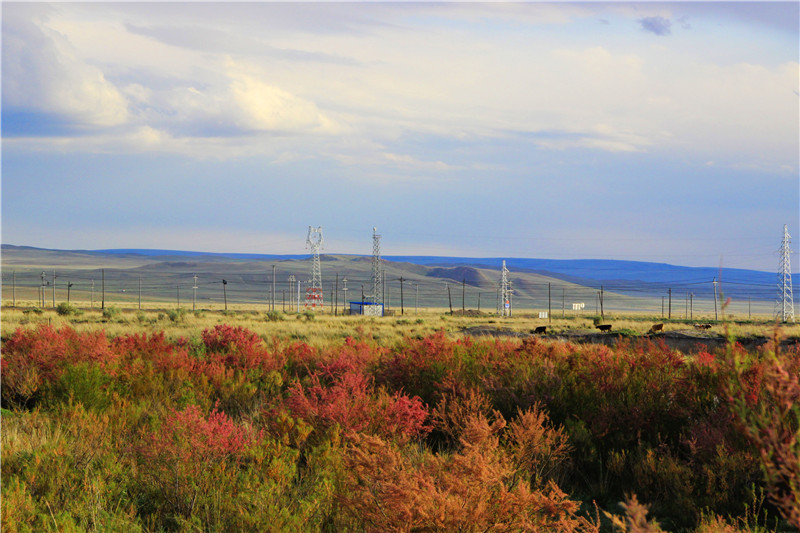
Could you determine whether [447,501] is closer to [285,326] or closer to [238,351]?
[238,351]

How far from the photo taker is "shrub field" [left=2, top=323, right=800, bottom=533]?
4.29m

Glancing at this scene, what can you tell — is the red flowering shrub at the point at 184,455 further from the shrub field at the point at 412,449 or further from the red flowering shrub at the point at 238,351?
the red flowering shrub at the point at 238,351

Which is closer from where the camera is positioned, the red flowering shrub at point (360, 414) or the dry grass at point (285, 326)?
the red flowering shrub at point (360, 414)

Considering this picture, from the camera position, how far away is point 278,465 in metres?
5.89

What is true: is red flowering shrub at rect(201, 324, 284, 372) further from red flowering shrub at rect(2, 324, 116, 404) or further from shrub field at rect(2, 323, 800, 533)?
red flowering shrub at rect(2, 324, 116, 404)

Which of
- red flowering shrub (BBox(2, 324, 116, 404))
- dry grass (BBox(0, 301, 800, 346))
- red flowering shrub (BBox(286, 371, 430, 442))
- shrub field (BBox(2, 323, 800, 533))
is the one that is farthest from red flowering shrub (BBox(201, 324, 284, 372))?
red flowering shrub (BBox(286, 371, 430, 442))

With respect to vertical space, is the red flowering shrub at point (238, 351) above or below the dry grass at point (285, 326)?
above

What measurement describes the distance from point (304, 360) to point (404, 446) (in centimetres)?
680

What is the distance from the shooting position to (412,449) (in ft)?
22.0

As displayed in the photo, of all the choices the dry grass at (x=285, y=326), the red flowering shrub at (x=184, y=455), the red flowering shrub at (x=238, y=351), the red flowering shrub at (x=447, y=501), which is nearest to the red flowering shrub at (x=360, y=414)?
the red flowering shrub at (x=184, y=455)

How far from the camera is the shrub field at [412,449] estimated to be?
4.29m

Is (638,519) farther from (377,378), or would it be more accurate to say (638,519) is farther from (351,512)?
(377,378)

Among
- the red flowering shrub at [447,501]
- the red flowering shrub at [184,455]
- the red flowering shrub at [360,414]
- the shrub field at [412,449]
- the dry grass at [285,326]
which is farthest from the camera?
the dry grass at [285,326]

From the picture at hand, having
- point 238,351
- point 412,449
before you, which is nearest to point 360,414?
point 412,449
